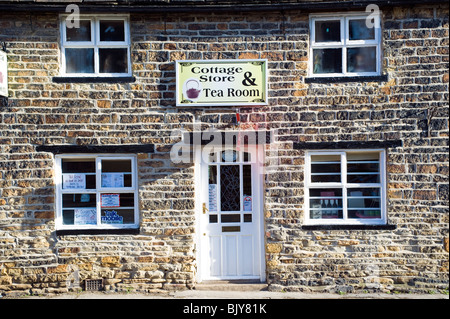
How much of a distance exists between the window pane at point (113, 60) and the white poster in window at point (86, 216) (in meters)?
2.54

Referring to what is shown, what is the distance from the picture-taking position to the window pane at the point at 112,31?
24.3ft

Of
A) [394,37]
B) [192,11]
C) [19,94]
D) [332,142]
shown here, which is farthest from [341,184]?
[19,94]

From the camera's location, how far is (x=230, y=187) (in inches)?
298

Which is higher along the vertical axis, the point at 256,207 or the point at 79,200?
the point at 79,200

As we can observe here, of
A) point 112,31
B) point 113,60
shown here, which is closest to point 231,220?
point 113,60

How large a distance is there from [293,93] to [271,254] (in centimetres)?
290

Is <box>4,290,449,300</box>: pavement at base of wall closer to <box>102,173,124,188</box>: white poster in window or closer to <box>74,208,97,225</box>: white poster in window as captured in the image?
<box>74,208,97,225</box>: white poster in window

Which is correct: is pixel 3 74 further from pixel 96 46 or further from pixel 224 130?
pixel 224 130

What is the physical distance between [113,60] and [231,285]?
4.57m

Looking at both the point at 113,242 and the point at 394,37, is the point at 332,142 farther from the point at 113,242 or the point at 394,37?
the point at 113,242

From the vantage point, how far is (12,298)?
279 inches

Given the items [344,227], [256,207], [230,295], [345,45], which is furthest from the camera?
[256,207]

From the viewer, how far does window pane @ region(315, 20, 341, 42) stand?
744 centimetres

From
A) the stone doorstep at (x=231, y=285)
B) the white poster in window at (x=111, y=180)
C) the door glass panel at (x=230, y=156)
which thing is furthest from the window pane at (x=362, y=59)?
the white poster in window at (x=111, y=180)
